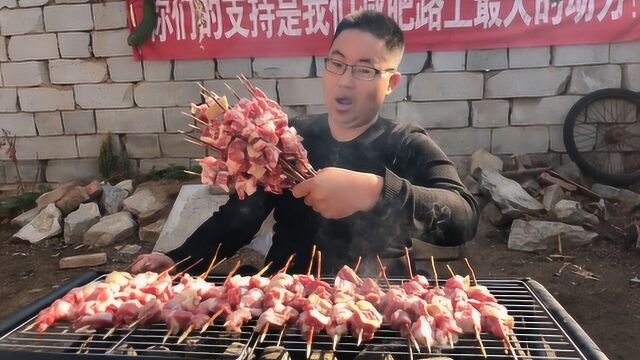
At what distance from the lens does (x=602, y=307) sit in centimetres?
509

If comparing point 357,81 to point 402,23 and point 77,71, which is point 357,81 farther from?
point 77,71

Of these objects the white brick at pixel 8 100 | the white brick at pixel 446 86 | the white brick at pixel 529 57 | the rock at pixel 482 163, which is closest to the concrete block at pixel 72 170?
the white brick at pixel 8 100

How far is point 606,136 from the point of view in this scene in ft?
23.5

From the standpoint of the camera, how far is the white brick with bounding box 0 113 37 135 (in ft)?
26.5

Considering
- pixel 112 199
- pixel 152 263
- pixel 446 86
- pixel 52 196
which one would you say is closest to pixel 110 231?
pixel 112 199

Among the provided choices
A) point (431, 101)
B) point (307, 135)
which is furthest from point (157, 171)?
point (307, 135)

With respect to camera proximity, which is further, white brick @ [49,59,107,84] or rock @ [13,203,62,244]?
white brick @ [49,59,107,84]

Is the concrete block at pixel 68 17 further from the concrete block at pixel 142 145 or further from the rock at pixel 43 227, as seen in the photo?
the rock at pixel 43 227

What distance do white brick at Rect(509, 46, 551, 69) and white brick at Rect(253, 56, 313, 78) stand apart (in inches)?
108

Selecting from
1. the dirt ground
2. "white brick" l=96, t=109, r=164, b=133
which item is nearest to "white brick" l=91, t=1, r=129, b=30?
"white brick" l=96, t=109, r=164, b=133

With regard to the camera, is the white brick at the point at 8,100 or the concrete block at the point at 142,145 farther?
the white brick at the point at 8,100

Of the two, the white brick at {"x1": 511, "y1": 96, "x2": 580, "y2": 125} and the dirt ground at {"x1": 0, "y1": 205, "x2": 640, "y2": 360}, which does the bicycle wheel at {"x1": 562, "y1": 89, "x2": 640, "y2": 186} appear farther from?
the dirt ground at {"x1": 0, "y1": 205, "x2": 640, "y2": 360}

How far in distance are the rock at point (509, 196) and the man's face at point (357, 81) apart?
373 cm

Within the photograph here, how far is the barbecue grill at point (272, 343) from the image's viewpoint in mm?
1980
